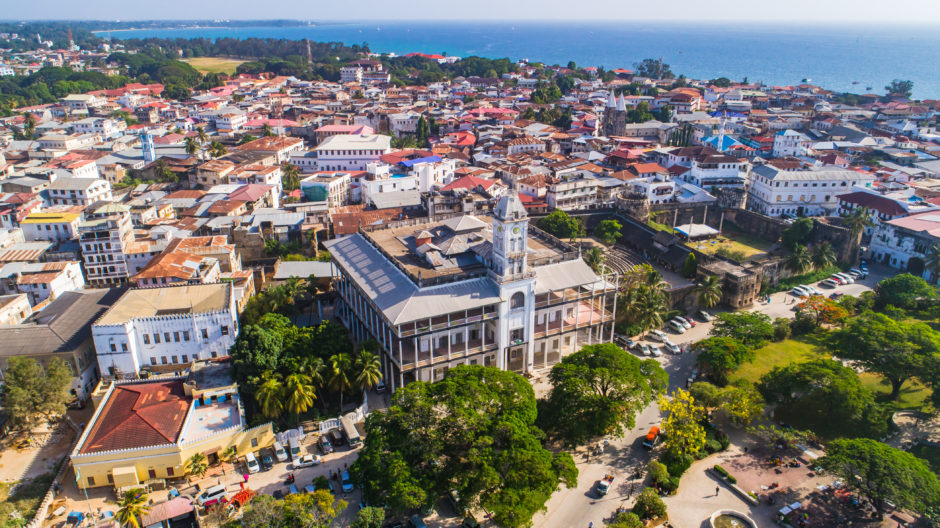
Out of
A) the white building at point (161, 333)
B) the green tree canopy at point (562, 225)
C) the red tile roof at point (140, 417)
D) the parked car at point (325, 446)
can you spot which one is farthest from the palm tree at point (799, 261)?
the red tile roof at point (140, 417)

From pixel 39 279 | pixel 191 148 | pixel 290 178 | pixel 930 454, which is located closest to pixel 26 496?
pixel 39 279

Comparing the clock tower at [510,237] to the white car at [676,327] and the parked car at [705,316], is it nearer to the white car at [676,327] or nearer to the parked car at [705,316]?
the white car at [676,327]

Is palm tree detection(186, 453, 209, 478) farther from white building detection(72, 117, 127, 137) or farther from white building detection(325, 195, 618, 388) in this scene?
white building detection(72, 117, 127, 137)

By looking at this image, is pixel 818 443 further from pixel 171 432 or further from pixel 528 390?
pixel 171 432

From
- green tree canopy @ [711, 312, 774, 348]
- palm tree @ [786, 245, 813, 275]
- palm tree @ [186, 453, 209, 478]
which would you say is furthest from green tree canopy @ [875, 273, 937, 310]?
palm tree @ [186, 453, 209, 478]

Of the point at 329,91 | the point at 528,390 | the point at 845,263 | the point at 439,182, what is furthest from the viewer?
the point at 329,91

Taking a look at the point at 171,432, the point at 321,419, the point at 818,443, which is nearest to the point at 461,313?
the point at 321,419

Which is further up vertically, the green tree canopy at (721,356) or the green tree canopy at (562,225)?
the green tree canopy at (562,225)
